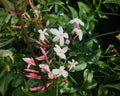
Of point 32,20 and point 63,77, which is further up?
point 32,20

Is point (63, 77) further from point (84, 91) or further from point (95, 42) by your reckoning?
point (95, 42)

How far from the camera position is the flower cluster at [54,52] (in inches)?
52.8

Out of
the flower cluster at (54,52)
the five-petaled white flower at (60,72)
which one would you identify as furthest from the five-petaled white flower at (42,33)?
the five-petaled white flower at (60,72)

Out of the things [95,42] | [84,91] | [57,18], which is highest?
[57,18]

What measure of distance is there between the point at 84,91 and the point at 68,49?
19cm

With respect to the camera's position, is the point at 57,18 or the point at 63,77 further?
the point at 57,18

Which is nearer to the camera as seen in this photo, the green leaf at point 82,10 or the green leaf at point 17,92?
the green leaf at point 17,92

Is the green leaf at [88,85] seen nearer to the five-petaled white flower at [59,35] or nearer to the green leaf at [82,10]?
the five-petaled white flower at [59,35]

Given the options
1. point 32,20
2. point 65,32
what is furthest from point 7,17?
point 65,32

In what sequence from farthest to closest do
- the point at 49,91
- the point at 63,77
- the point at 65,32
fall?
the point at 65,32 → the point at 63,77 → the point at 49,91

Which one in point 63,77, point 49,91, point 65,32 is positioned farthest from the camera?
point 65,32

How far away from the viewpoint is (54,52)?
55.7 inches

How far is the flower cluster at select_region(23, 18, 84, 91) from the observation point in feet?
4.40

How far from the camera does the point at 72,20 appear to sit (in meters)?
1.49
